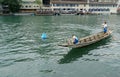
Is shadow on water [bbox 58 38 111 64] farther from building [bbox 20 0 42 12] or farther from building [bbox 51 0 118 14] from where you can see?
building [bbox 20 0 42 12]

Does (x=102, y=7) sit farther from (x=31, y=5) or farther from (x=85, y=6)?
(x=31, y=5)

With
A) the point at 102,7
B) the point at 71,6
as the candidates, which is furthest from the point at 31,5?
the point at 102,7

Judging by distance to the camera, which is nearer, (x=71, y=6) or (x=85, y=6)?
(x=71, y=6)

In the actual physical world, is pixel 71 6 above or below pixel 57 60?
above

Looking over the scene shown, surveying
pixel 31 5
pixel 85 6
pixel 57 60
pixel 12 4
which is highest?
pixel 12 4

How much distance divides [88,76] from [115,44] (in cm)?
1370

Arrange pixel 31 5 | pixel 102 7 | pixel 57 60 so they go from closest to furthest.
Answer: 1. pixel 57 60
2. pixel 31 5
3. pixel 102 7

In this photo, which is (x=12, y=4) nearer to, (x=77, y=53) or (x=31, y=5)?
(x=31, y=5)

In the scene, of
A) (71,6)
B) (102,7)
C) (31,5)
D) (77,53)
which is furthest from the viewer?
(102,7)

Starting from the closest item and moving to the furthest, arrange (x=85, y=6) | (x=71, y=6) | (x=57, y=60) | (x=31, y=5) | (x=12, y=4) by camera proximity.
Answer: (x=57, y=60), (x=12, y=4), (x=31, y=5), (x=71, y=6), (x=85, y=6)

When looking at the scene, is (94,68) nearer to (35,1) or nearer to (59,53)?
(59,53)

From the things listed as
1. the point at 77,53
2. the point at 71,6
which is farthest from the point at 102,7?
the point at 77,53

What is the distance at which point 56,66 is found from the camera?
2011cm

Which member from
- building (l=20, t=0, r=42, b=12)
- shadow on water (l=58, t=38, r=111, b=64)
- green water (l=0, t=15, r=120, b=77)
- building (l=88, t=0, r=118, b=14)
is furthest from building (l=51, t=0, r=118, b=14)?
green water (l=0, t=15, r=120, b=77)
